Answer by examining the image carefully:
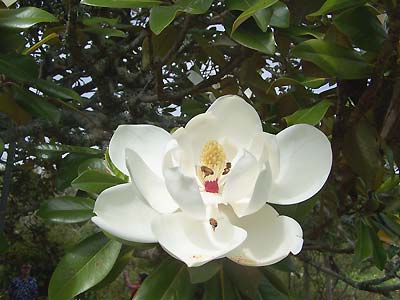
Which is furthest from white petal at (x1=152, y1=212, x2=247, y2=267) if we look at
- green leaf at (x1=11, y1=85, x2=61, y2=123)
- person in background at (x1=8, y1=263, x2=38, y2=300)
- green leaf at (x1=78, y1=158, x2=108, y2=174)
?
person in background at (x1=8, y1=263, x2=38, y2=300)

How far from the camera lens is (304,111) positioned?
0.79 metres

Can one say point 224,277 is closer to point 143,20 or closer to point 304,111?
point 304,111

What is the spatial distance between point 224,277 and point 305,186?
0.15 meters

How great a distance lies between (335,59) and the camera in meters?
0.75

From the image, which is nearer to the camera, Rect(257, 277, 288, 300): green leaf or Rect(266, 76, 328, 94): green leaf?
Rect(257, 277, 288, 300): green leaf

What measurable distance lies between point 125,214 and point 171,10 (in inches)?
12.5

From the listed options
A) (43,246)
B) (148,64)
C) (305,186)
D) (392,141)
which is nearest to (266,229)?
(305,186)

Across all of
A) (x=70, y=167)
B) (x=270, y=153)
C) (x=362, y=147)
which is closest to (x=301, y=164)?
(x=270, y=153)

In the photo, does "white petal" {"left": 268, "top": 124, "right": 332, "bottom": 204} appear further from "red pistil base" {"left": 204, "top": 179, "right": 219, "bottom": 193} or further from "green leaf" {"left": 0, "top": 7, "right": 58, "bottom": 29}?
"green leaf" {"left": 0, "top": 7, "right": 58, "bottom": 29}

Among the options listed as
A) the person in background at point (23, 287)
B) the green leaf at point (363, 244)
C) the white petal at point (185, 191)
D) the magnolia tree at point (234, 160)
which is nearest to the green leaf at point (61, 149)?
the magnolia tree at point (234, 160)

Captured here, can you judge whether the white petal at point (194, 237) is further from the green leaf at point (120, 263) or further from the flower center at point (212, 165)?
the green leaf at point (120, 263)

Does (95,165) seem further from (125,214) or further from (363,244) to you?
(363,244)

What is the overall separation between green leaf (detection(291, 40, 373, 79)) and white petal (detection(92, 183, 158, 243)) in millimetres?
335

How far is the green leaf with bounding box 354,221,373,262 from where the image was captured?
117cm
